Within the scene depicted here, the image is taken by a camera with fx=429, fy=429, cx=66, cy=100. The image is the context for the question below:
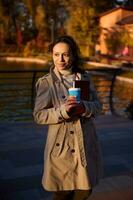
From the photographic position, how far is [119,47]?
37062 millimetres

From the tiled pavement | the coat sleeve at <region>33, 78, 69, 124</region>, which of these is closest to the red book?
the coat sleeve at <region>33, 78, 69, 124</region>

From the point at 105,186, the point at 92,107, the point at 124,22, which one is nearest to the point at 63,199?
the point at 92,107

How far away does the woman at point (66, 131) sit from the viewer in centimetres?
319

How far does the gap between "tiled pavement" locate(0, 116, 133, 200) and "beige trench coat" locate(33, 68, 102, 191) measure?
128cm

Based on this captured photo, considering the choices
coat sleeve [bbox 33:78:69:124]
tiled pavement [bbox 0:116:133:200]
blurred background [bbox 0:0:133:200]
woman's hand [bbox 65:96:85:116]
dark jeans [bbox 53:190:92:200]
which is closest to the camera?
woman's hand [bbox 65:96:85:116]

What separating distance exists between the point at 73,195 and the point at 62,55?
111 cm

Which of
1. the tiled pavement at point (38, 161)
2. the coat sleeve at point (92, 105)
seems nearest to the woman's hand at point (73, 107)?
the coat sleeve at point (92, 105)

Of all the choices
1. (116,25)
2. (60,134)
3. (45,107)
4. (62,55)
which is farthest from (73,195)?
(116,25)

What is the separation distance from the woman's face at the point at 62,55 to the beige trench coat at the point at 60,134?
0.11m

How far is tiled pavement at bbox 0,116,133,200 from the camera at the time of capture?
4.62m

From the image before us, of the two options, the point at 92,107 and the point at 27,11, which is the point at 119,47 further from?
the point at 92,107

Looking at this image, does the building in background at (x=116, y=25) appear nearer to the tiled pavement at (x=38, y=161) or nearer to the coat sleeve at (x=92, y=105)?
the tiled pavement at (x=38, y=161)

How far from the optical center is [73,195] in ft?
11.1

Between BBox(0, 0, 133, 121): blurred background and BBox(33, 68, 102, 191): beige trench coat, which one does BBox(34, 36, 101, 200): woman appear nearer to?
BBox(33, 68, 102, 191): beige trench coat
